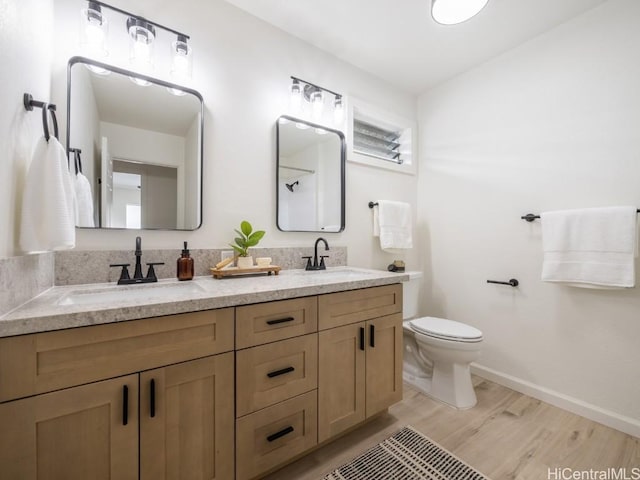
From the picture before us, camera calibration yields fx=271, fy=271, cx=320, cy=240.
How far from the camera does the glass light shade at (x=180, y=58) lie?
1409 millimetres

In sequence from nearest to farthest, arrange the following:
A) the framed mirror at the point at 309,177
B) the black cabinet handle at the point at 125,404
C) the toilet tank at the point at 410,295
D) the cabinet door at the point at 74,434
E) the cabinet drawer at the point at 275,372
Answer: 1. the cabinet door at the point at 74,434
2. the black cabinet handle at the point at 125,404
3. the cabinet drawer at the point at 275,372
4. the framed mirror at the point at 309,177
5. the toilet tank at the point at 410,295

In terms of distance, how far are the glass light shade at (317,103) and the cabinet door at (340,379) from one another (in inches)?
57.9

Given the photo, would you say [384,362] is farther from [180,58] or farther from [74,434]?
[180,58]

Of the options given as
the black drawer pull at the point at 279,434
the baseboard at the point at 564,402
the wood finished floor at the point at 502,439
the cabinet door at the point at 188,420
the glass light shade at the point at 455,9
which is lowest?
the wood finished floor at the point at 502,439

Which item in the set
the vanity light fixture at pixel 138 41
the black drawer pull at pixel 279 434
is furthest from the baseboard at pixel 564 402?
the vanity light fixture at pixel 138 41

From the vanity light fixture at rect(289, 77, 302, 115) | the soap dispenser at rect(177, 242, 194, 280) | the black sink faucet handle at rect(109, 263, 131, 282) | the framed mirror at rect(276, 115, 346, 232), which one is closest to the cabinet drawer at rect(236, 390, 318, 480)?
the soap dispenser at rect(177, 242, 194, 280)

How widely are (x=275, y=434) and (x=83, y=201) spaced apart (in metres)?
1.32

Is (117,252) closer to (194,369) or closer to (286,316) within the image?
(194,369)

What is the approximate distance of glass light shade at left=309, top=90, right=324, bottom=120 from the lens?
192 centimetres

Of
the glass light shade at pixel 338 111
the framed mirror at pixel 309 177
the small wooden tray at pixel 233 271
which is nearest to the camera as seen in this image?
the small wooden tray at pixel 233 271

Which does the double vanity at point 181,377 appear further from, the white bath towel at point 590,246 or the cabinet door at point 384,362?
the white bath towel at point 590,246

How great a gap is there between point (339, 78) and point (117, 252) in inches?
75.4

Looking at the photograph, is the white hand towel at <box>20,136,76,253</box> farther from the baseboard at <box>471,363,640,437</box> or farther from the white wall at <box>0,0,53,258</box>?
the baseboard at <box>471,363,640,437</box>

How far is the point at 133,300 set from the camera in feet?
2.91
